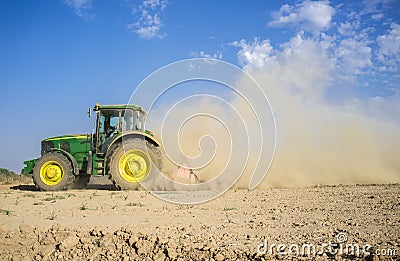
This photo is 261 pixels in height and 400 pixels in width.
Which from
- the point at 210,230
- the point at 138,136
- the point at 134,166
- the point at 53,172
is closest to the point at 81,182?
the point at 53,172

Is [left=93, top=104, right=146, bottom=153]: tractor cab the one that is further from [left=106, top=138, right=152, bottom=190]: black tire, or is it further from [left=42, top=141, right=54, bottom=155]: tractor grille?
[left=42, top=141, right=54, bottom=155]: tractor grille

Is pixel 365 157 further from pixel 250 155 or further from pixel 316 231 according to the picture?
pixel 316 231

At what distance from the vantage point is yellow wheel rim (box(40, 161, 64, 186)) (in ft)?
36.6

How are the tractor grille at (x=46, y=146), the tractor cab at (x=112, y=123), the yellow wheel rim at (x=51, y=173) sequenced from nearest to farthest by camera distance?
the yellow wheel rim at (x=51, y=173), the tractor cab at (x=112, y=123), the tractor grille at (x=46, y=146)

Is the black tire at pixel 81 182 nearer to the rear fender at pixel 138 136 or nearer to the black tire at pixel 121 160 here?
the black tire at pixel 121 160

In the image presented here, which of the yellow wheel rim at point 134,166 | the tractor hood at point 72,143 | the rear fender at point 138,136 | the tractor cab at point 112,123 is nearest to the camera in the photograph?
the yellow wheel rim at point 134,166

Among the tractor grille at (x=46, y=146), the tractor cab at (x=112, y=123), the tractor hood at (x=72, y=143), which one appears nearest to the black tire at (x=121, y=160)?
the tractor cab at (x=112, y=123)

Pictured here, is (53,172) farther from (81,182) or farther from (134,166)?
(134,166)

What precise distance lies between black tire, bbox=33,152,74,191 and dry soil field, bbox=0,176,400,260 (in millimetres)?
3095

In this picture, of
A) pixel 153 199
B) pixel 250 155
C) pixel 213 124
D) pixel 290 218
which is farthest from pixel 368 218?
pixel 213 124

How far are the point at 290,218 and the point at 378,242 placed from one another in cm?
181

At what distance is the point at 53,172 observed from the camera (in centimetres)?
1115

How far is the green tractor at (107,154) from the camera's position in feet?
35.6

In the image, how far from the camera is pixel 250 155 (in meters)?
12.9
